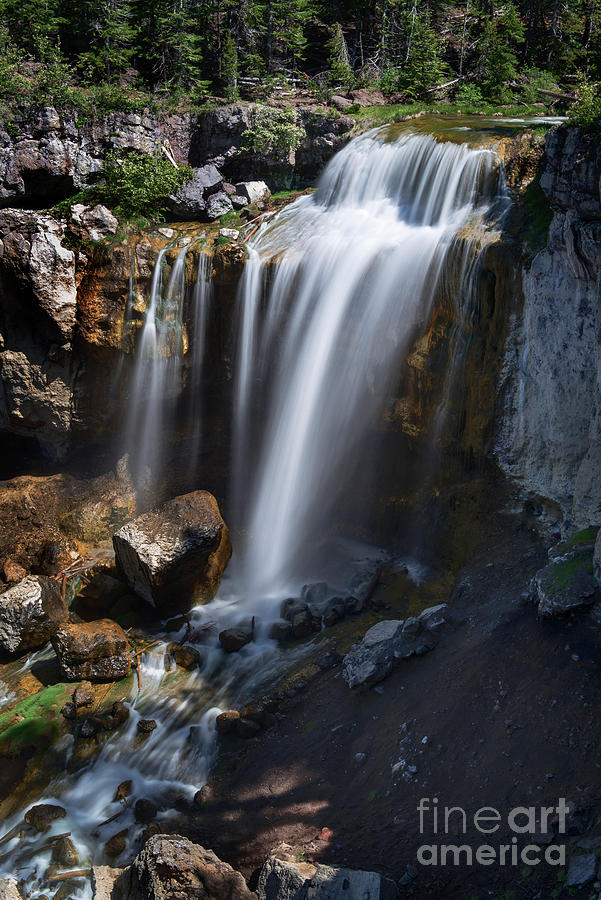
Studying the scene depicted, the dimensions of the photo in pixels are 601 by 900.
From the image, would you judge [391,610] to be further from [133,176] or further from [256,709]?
[133,176]

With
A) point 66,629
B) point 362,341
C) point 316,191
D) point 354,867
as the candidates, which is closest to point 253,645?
point 66,629

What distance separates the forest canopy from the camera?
19.1 meters

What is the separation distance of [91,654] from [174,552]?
2110 mm

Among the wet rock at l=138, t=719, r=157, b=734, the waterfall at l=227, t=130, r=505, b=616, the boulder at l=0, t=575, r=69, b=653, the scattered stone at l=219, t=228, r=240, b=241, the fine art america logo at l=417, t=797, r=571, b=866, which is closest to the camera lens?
the fine art america logo at l=417, t=797, r=571, b=866

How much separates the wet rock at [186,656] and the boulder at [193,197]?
→ 1087cm

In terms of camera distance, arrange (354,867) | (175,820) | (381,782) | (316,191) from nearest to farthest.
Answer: (354,867), (381,782), (175,820), (316,191)

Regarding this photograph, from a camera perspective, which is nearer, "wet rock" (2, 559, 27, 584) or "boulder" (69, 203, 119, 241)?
"wet rock" (2, 559, 27, 584)

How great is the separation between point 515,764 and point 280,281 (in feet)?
30.5

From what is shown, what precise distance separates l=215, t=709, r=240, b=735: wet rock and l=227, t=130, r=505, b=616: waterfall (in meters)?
2.73

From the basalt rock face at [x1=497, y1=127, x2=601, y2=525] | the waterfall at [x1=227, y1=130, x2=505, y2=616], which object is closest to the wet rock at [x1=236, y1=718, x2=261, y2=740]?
the waterfall at [x1=227, y1=130, x2=505, y2=616]

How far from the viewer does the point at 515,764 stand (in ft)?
19.5

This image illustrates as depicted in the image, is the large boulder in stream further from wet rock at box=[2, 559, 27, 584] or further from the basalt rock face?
Answer: the basalt rock face

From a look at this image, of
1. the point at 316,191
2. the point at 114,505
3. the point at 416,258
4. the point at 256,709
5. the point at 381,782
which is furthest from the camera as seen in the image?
the point at 316,191

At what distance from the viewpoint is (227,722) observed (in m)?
8.34
